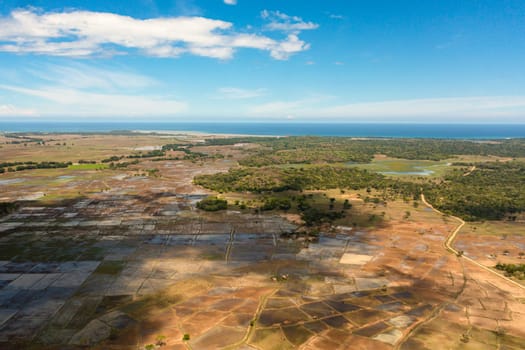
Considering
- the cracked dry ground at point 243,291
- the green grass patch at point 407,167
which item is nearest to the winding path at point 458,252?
the cracked dry ground at point 243,291

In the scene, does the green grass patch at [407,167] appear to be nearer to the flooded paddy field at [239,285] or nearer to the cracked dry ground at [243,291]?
the flooded paddy field at [239,285]

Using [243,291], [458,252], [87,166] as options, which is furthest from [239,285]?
[87,166]

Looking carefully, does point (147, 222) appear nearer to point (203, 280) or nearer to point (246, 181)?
point (203, 280)

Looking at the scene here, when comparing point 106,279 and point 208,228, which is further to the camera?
point 208,228

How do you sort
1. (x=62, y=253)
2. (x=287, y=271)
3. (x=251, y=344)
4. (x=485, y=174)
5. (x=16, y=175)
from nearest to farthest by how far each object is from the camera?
(x=251, y=344) < (x=287, y=271) < (x=62, y=253) < (x=16, y=175) < (x=485, y=174)

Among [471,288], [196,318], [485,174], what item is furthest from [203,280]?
[485,174]

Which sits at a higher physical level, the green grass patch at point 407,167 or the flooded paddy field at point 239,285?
the green grass patch at point 407,167

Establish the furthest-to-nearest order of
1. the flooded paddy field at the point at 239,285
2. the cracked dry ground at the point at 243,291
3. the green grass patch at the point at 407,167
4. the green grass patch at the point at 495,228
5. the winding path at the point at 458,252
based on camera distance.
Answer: the green grass patch at the point at 407,167, the green grass patch at the point at 495,228, the winding path at the point at 458,252, the flooded paddy field at the point at 239,285, the cracked dry ground at the point at 243,291
